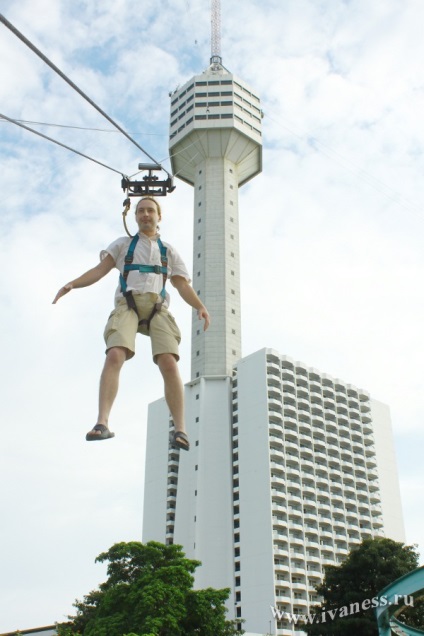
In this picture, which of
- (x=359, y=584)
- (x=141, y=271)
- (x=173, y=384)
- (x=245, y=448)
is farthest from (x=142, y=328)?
(x=245, y=448)

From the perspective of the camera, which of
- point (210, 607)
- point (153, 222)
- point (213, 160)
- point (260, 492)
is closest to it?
point (153, 222)

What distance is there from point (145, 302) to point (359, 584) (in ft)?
169

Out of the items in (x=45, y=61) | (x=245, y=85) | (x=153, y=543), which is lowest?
(x=45, y=61)

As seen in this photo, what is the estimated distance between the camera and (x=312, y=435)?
10869cm

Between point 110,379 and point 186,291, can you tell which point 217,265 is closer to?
point 186,291

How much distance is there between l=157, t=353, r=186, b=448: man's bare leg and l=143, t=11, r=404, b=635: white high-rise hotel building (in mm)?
79284

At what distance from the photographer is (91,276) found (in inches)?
320

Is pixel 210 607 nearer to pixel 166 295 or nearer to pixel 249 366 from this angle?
pixel 166 295

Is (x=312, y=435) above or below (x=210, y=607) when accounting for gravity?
above

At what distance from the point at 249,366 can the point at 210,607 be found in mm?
64720

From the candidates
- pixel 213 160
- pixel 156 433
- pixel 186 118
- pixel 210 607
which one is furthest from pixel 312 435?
pixel 210 607

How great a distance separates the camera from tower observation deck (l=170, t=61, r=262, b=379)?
350 feet

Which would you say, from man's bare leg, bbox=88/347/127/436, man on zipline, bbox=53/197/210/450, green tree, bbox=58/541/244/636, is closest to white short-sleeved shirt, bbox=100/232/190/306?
man on zipline, bbox=53/197/210/450

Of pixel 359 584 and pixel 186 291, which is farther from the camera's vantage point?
pixel 359 584
